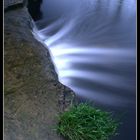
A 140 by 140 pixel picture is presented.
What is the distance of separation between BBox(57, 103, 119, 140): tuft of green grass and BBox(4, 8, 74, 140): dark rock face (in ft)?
0.30

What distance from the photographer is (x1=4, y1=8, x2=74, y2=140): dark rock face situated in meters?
2.89

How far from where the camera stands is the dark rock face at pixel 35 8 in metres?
6.84

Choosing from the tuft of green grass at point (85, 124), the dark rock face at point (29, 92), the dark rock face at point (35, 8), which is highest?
the dark rock face at point (29, 92)

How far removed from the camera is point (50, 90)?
131 inches

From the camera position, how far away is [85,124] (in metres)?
3.05

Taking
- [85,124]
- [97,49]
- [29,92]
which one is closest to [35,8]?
[97,49]

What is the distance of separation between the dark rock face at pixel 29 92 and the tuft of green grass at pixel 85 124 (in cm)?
9

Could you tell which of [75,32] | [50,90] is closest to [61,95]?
[50,90]

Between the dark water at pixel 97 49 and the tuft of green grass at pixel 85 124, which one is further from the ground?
the tuft of green grass at pixel 85 124

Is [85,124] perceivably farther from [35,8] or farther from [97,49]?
[35,8]

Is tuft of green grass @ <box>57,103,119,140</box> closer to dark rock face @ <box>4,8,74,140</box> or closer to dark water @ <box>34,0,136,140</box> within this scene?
Answer: dark rock face @ <box>4,8,74,140</box>

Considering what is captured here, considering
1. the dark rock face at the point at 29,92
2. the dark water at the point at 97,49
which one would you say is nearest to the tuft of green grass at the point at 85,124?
the dark rock face at the point at 29,92

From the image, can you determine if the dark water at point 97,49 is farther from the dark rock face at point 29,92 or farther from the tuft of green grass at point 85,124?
the dark rock face at point 29,92

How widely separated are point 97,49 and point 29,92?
2.28 meters
